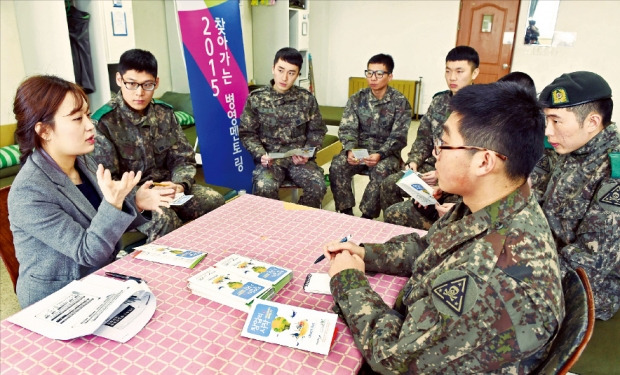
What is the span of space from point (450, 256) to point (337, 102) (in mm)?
7512

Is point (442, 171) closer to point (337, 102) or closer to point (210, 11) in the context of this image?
point (210, 11)

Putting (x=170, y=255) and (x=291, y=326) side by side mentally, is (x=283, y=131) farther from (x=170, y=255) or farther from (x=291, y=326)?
(x=291, y=326)

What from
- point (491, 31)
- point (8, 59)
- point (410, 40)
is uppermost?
point (491, 31)

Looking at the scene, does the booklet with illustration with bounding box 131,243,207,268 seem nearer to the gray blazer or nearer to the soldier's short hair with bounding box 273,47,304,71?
the gray blazer

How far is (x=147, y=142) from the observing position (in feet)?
8.21

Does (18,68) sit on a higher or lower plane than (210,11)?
lower

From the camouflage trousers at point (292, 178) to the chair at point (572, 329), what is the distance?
2230mm

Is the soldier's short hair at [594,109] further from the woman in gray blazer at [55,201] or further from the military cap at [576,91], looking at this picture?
the woman in gray blazer at [55,201]

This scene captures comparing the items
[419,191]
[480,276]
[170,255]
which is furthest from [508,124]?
[419,191]

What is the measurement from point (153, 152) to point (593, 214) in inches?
90.5

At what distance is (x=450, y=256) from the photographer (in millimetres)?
1018

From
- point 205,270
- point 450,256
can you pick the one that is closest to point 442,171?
point 450,256

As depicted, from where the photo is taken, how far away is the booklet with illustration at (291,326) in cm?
104

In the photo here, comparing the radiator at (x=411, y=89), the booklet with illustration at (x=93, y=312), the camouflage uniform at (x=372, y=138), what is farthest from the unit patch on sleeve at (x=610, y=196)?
the radiator at (x=411, y=89)
